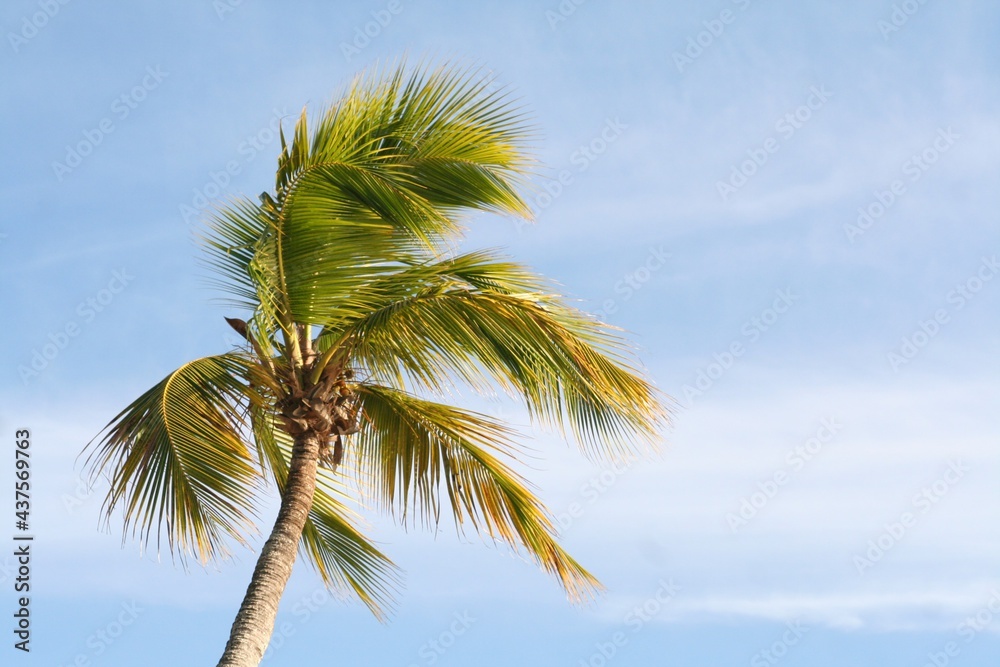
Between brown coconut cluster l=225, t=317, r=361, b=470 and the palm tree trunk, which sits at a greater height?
brown coconut cluster l=225, t=317, r=361, b=470

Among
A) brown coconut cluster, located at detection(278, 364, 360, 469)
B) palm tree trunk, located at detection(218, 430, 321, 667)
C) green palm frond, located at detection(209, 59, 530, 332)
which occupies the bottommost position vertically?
palm tree trunk, located at detection(218, 430, 321, 667)

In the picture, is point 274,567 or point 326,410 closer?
point 274,567

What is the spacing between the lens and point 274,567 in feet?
25.9

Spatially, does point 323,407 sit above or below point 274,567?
above

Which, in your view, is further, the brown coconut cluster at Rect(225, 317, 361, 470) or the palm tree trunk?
the brown coconut cluster at Rect(225, 317, 361, 470)

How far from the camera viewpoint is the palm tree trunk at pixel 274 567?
24.5ft

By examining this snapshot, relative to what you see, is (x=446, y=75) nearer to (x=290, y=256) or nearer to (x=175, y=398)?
(x=290, y=256)

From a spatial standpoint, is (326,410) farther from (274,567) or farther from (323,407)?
(274,567)

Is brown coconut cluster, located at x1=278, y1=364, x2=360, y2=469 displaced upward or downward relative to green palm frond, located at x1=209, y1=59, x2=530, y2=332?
downward

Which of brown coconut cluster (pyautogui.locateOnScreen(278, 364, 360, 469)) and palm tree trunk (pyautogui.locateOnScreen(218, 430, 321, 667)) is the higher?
brown coconut cluster (pyautogui.locateOnScreen(278, 364, 360, 469))

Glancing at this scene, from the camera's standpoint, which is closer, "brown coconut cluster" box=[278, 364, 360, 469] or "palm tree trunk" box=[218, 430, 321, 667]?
"palm tree trunk" box=[218, 430, 321, 667]

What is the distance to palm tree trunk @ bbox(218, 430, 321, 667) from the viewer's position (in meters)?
7.46

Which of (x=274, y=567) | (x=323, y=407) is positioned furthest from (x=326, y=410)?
(x=274, y=567)

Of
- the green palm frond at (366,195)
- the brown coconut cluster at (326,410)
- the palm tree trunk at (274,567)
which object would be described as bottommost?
the palm tree trunk at (274,567)
